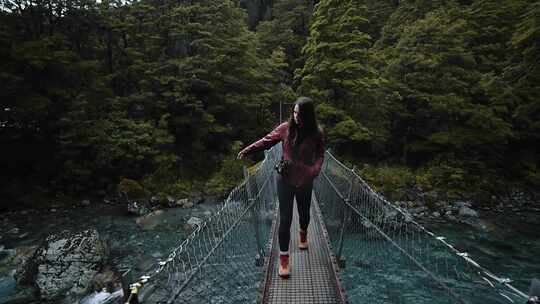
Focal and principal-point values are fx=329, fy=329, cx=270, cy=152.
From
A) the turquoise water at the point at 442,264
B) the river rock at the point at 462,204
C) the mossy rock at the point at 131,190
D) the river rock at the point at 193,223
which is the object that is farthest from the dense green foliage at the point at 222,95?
the turquoise water at the point at 442,264

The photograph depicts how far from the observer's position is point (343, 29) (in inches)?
416

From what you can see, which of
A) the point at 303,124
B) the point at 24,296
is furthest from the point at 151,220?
the point at 303,124

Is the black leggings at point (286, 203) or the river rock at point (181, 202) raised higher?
the black leggings at point (286, 203)

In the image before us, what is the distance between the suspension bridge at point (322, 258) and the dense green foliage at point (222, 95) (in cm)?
500

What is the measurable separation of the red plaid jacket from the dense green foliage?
8.14 metres

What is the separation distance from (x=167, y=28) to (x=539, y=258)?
42.0 feet

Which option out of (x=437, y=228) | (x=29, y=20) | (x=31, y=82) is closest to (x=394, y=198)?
(x=437, y=228)

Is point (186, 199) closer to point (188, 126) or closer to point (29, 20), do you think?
point (188, 126)

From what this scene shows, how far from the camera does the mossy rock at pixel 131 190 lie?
376 inches

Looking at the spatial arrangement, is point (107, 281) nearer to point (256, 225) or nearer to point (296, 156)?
point (256, 225)

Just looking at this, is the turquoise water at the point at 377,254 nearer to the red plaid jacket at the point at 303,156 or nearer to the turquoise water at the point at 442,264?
the turquoise water at the point at 442,264

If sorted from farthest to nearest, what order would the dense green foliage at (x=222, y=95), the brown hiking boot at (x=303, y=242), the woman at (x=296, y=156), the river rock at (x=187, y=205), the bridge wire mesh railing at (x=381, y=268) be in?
the dense green foliage at (x=222, y=95), the river rock at (x=187, y=205), the bridge wire mesh railing at (x=381, y=268), the brown hiking boot at (x=303, y=242), the woman at (x=296, y=156)

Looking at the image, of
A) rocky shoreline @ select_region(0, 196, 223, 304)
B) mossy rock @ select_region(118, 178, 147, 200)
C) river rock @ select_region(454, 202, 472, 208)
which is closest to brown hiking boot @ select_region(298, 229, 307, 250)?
rocky shoreline @ select_region(0, 196, 223, 304)

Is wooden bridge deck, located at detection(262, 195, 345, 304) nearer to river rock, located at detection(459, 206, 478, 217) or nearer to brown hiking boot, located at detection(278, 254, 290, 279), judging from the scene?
brown hiking boot, located at detection(278, 254, 290, 279)
